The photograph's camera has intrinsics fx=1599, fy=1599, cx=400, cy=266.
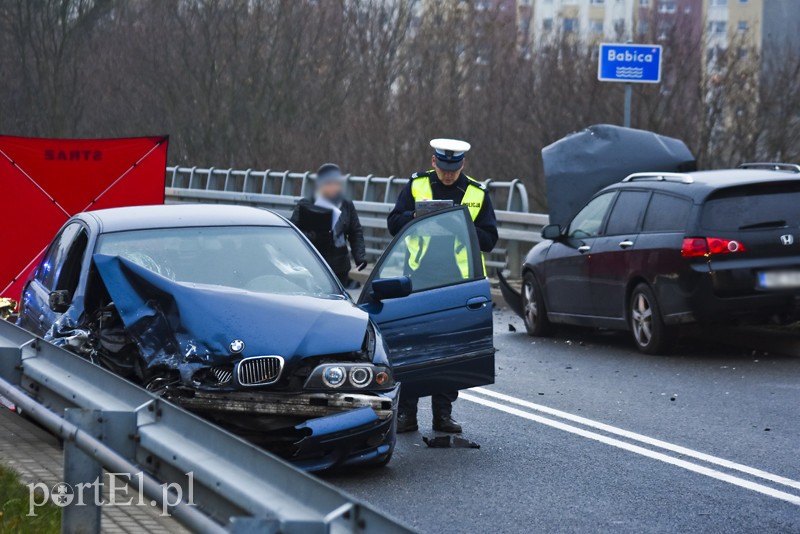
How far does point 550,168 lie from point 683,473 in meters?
10.9

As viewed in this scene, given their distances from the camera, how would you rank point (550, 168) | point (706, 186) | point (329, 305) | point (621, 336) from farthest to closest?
point (550, 168), point (621, 336), point (706, 186), point (329, 305)

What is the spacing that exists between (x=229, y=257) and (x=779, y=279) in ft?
21.1

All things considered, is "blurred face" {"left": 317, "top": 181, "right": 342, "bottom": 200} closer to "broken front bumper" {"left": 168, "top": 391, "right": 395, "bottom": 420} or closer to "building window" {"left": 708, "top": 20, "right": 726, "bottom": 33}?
"broken front bumper" {"left": 168, "top": 391, "right": 395, "bottom": 420}

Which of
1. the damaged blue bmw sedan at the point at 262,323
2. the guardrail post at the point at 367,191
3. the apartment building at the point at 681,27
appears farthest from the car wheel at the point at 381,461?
the apartment building at the point at 681,27

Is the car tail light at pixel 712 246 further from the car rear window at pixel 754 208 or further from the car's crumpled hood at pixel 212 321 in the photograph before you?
the car's crumpled hood at pixel 212 321

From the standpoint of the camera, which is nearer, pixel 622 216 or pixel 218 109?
pixel 622 216

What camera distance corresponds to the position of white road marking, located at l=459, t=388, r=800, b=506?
7952mm

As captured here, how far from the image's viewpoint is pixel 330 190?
12.6 meters

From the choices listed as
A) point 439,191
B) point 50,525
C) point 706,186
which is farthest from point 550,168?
point 50,525

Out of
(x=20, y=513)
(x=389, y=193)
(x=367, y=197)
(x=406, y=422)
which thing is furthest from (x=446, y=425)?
(x=367, y=197)

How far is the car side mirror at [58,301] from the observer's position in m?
8.60

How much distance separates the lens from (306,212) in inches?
487

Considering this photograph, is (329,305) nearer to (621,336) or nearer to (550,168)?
(621,336)

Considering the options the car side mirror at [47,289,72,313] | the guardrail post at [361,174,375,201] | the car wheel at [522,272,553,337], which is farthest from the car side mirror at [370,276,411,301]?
the guardrail post at [361,174,375,201]
